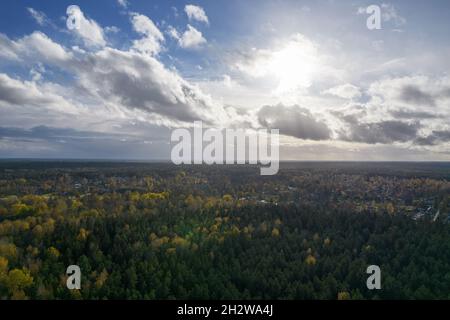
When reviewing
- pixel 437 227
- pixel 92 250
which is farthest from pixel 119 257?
pixel 437 227

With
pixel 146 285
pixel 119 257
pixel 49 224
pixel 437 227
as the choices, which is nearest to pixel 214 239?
pixel 119 257

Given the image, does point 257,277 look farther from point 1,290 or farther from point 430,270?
point 1,290

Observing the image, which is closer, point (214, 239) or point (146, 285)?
point (146, 285)

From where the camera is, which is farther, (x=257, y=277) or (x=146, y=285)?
(x=257, y=277)
